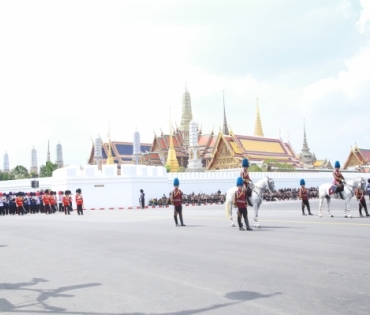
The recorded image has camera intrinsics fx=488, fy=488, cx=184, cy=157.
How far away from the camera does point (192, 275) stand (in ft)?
25.2

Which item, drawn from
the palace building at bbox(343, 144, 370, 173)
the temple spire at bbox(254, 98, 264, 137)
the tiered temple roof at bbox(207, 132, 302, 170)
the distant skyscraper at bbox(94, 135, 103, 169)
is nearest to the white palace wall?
the tiered temple roof at bbox(207, 132, 302, 170)

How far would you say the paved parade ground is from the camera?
234 inches

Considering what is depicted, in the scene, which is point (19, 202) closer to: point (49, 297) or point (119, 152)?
point (49, 297)

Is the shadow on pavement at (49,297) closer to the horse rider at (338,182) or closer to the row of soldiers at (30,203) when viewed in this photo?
the horse rider at (338,182)

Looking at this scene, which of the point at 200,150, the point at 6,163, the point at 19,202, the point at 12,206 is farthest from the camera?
the point at 6,163

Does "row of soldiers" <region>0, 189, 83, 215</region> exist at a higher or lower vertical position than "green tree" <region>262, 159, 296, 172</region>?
lower

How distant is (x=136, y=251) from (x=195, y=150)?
59.6 metres

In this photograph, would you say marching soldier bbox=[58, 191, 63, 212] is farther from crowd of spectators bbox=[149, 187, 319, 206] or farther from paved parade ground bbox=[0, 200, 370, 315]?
paved parade ground bbox=[0, 200, 370, 315]

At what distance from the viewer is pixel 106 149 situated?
83312 mm

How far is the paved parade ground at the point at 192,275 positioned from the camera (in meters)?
5.93

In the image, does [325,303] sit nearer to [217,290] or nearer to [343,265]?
[217,290]

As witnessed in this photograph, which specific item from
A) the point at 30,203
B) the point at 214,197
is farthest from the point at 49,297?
the point at 214,197

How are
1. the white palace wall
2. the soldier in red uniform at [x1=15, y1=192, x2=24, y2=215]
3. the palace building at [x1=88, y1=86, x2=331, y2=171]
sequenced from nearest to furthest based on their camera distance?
the soldier in red uniform at [x1=15, y1=192, x2=24, y2=215] < the white palace wall < the palace building at [x1=88, y1=86, x2=331, y2=171]

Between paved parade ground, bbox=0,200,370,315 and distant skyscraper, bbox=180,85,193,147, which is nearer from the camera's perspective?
paved parade ground, bbox=0,200,370,315
